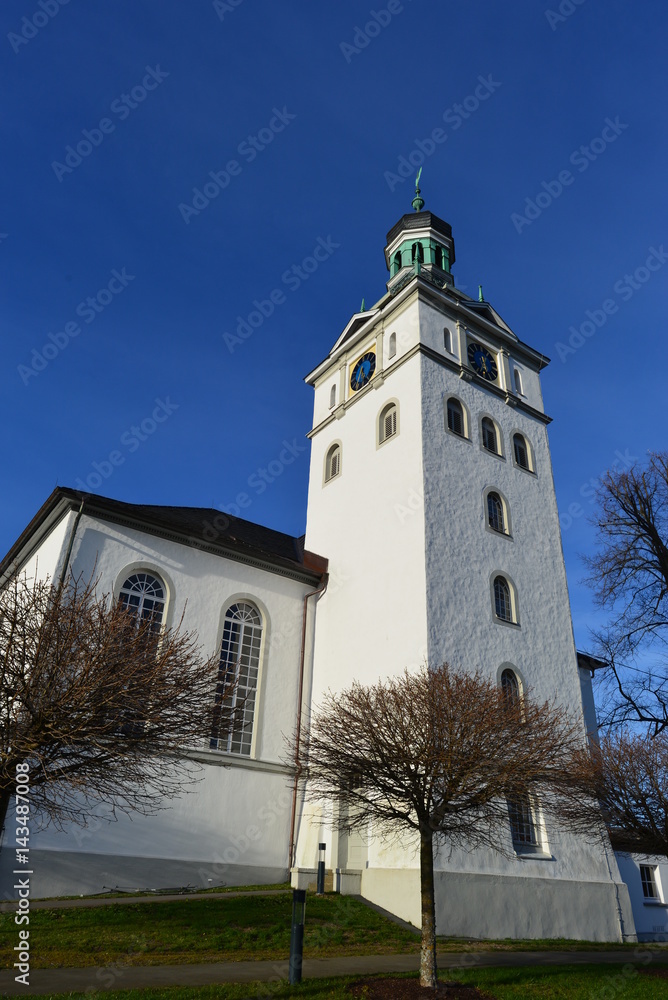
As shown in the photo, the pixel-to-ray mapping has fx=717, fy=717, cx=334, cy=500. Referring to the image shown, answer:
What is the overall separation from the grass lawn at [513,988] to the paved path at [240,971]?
35cm

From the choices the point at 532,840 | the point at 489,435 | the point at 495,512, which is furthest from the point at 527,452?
the point at 532,840

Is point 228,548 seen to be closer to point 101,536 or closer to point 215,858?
point 101,536

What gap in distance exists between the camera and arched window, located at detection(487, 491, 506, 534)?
23031 millimetres

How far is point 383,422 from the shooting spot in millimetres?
24641

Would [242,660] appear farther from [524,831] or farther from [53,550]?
[524,831]

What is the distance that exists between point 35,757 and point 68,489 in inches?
375

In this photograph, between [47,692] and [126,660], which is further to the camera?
[126,660]

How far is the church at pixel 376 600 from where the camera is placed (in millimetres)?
16906

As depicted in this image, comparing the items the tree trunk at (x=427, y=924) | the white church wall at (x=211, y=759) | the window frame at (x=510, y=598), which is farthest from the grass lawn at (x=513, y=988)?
the window frame at (x=510, y=598)

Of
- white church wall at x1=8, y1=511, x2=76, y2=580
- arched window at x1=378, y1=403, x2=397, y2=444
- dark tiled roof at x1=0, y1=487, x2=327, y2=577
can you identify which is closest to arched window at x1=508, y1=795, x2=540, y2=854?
dark tiled roof at x1=0, y1=487, x2=327, y2=577

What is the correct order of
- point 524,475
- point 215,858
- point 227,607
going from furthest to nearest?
point 524,475
point 227,607
point 215,858

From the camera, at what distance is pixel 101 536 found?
18984 millimetres

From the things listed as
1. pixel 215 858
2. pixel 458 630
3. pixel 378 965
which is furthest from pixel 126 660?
pixel 458 630

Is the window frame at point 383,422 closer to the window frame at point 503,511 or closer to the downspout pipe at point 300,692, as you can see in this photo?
the window frame at point 503,511
